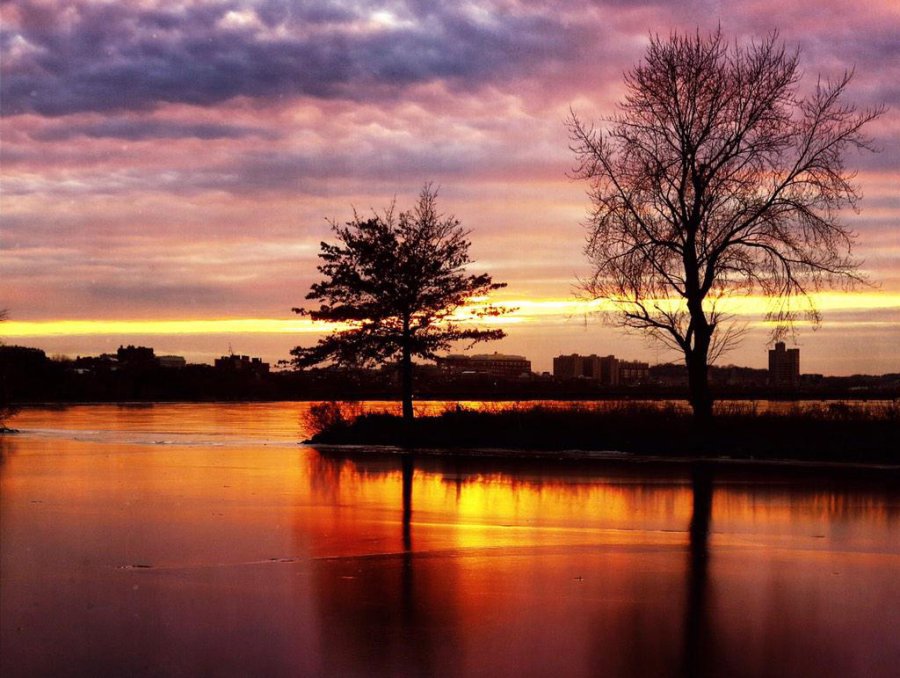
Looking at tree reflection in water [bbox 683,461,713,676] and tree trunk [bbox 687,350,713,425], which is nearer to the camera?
tree reflection in water [bbox 683,461,713,676]

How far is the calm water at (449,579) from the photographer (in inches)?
313

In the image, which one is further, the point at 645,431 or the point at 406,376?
the point at 406,376

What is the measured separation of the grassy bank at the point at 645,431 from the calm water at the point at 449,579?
6.62 m

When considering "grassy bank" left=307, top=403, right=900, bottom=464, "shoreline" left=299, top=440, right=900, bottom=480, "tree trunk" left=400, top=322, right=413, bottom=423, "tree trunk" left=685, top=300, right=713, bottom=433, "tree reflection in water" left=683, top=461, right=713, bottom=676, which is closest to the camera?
"tree reflection in water" left=683, top=461, right=713, bottom=676

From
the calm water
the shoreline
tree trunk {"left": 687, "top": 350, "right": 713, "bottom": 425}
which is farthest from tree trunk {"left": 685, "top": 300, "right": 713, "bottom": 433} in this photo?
the calm water

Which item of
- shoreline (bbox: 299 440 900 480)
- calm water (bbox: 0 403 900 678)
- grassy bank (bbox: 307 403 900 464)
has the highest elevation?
grassy bank (bbox: 307 403 900 464)

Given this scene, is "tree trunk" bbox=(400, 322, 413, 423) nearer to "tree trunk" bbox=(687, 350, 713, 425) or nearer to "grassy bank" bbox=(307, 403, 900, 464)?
"grassy bank" bbox=(307, 403, 900, 464)

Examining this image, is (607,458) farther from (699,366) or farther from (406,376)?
(406,376)

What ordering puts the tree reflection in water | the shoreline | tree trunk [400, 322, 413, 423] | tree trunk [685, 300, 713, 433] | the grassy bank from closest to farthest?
the tree reflection in water, the shoreline, the grassy bank, tree trunk [685, 300, 713, 433], tree trunk [400, 322, 413, 423]

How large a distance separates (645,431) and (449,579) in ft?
69.3

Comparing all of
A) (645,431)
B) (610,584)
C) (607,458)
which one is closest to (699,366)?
(645,431)

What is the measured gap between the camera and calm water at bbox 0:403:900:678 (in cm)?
796

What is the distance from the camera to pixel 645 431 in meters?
31.3

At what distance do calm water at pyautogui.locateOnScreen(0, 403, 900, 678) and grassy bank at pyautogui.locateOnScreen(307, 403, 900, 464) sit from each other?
21.7 ft
